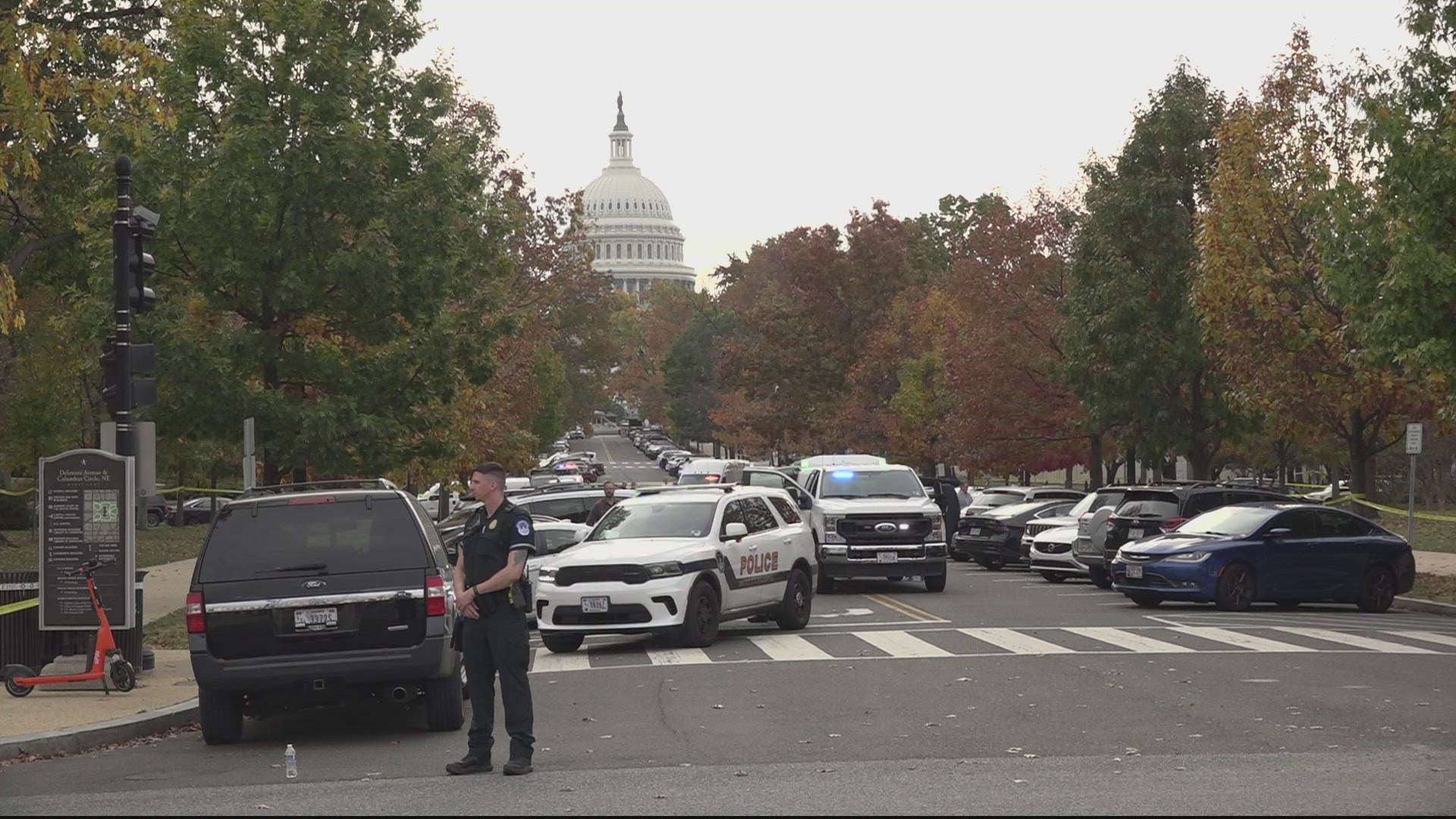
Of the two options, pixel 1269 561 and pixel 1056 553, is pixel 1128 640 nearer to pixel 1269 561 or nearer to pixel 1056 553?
pixel 1269 561

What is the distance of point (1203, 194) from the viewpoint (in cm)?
4119

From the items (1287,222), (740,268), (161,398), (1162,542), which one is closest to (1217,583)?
(1162,542)

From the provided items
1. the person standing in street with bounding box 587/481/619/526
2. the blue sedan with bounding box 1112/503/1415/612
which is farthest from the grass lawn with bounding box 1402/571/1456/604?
the person standing in street with bounding box 587/481/619/526

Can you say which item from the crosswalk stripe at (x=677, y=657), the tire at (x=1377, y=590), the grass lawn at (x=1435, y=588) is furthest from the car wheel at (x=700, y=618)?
the grass lawn at (x=1435, y=588)

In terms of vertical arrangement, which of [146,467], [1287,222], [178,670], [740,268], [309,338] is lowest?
[178,670]

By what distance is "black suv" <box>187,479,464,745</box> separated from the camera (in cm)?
1246

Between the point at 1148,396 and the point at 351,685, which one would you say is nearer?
the point at 351,685

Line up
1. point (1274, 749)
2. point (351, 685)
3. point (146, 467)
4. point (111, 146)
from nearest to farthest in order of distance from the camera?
point (1274, 749) < point (351, 685) < point (146, 467) < point (111, 146)

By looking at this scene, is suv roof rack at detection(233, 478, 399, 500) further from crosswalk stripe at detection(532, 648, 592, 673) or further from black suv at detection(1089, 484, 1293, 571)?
black suv at detection(1089, 484, 1293, 571)

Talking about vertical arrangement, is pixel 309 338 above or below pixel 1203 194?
below

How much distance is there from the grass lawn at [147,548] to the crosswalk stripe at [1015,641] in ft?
66.2

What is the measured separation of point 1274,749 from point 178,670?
10097mm

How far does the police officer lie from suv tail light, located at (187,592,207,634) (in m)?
A: 2.33

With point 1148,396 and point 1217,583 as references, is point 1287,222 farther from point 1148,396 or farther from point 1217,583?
point 1217,583
